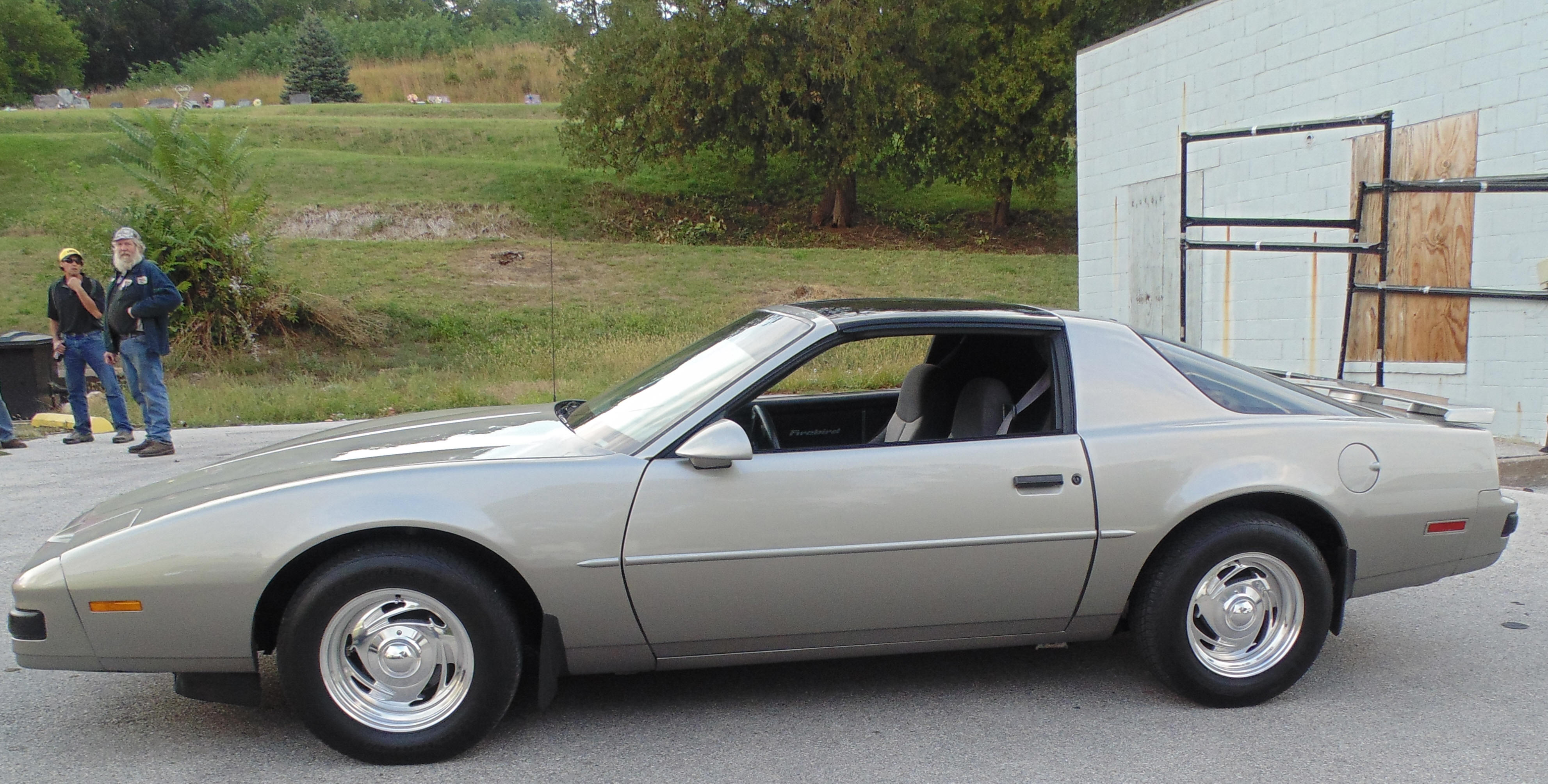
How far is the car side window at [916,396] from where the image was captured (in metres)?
3.83

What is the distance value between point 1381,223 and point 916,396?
603 cm

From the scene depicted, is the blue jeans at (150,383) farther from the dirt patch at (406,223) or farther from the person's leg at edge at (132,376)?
the dirt patch at (406,223)

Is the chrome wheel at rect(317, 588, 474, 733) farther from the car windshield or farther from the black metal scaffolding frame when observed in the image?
the black metal scaffolding frame

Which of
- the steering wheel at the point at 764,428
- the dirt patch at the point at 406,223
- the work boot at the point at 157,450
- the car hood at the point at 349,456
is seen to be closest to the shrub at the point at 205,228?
the work boot at the point at 157,450

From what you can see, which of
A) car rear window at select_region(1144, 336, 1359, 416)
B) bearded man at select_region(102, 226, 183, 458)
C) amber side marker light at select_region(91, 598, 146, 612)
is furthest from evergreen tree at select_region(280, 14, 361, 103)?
car rear window at select_region(1144, 336, 1359, 416)

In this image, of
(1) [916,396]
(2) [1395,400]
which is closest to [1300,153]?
(2) [1395,400]

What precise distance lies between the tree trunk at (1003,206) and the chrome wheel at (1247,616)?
1196 inches

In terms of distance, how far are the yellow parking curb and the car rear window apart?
10.4 meters

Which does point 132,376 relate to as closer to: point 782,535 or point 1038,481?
point 782,535

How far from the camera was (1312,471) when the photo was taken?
3.72 meters

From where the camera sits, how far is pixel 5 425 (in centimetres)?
931

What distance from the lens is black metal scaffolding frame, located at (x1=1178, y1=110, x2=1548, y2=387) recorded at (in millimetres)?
7996

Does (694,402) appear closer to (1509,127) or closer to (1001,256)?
(1509,127)

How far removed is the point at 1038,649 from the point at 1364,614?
1.54 metres
